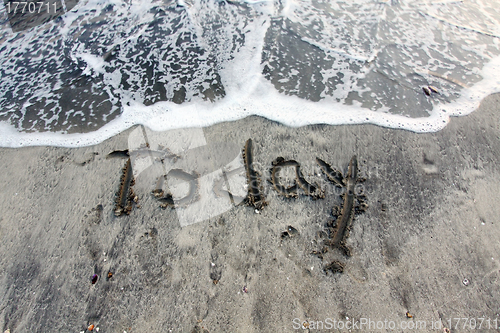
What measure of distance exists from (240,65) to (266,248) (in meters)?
2.61

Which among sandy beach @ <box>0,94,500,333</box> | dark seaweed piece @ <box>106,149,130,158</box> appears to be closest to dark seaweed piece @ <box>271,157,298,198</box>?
sandy beach @ <box>0,94,500,333</box>

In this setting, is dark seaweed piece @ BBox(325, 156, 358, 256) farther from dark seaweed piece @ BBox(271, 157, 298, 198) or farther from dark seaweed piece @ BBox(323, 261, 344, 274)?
dark seaweed piece @ BBox(271, 157, 298, 198)

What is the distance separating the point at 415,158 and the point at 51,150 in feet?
13.5

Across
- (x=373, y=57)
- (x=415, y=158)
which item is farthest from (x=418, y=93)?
(x=415, y=158)

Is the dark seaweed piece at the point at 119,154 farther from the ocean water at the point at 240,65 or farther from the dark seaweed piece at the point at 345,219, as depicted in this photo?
the dark seaweed piece at the point at 345,219

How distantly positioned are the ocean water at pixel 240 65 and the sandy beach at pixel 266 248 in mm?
470

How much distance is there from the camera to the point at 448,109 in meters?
3.30

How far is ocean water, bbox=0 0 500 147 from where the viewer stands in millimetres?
3291

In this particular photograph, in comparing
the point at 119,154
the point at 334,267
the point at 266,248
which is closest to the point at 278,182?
the point at 266,248

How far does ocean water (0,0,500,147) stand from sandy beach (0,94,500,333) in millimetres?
470

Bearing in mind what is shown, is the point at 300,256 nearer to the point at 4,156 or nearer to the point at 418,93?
the point at 418,93

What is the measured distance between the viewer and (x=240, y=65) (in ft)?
12.4

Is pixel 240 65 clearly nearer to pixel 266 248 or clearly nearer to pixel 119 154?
pixel 119 154

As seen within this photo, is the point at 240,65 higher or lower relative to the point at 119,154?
higher
